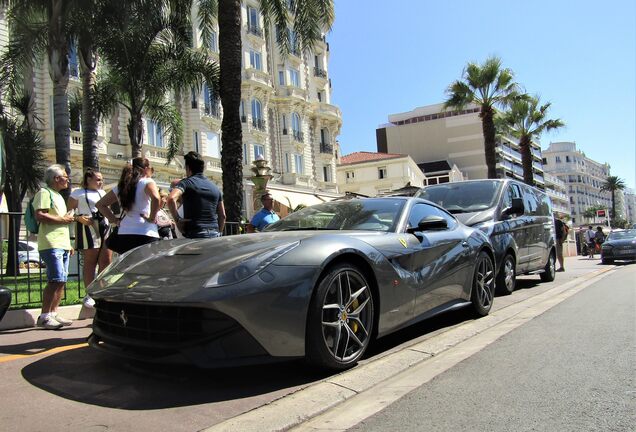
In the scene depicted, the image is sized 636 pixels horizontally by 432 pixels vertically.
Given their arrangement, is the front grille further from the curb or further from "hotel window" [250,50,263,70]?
"hotel window" [250,50,263,70]

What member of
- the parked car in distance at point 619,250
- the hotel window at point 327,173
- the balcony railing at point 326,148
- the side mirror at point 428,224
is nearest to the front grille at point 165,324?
the side mirror at point 428,224

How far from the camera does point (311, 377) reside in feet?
11.7

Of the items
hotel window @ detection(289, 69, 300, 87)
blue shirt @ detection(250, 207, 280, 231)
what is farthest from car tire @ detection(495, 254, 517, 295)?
hotel window @ detection(289, 69, 300, 87)

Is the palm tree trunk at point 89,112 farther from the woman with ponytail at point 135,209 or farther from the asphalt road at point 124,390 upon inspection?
the asphalt road at point 124,390

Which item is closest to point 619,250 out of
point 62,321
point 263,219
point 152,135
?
point 263,219

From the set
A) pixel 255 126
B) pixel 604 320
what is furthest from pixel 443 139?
pixel 604 320

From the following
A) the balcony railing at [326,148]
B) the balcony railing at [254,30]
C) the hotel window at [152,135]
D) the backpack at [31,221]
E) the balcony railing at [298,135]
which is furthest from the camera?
the balcony railing at [326,148]

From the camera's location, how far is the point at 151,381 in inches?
136

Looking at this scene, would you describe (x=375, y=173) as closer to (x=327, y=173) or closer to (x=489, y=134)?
(x=327, y=173)

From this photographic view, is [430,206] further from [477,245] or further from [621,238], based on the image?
[621,238]

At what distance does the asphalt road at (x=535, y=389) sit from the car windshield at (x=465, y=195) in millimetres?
3264

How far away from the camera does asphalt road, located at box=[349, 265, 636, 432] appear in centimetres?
279

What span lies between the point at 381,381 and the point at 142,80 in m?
15.8

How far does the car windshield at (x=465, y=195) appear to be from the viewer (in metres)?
8.22
